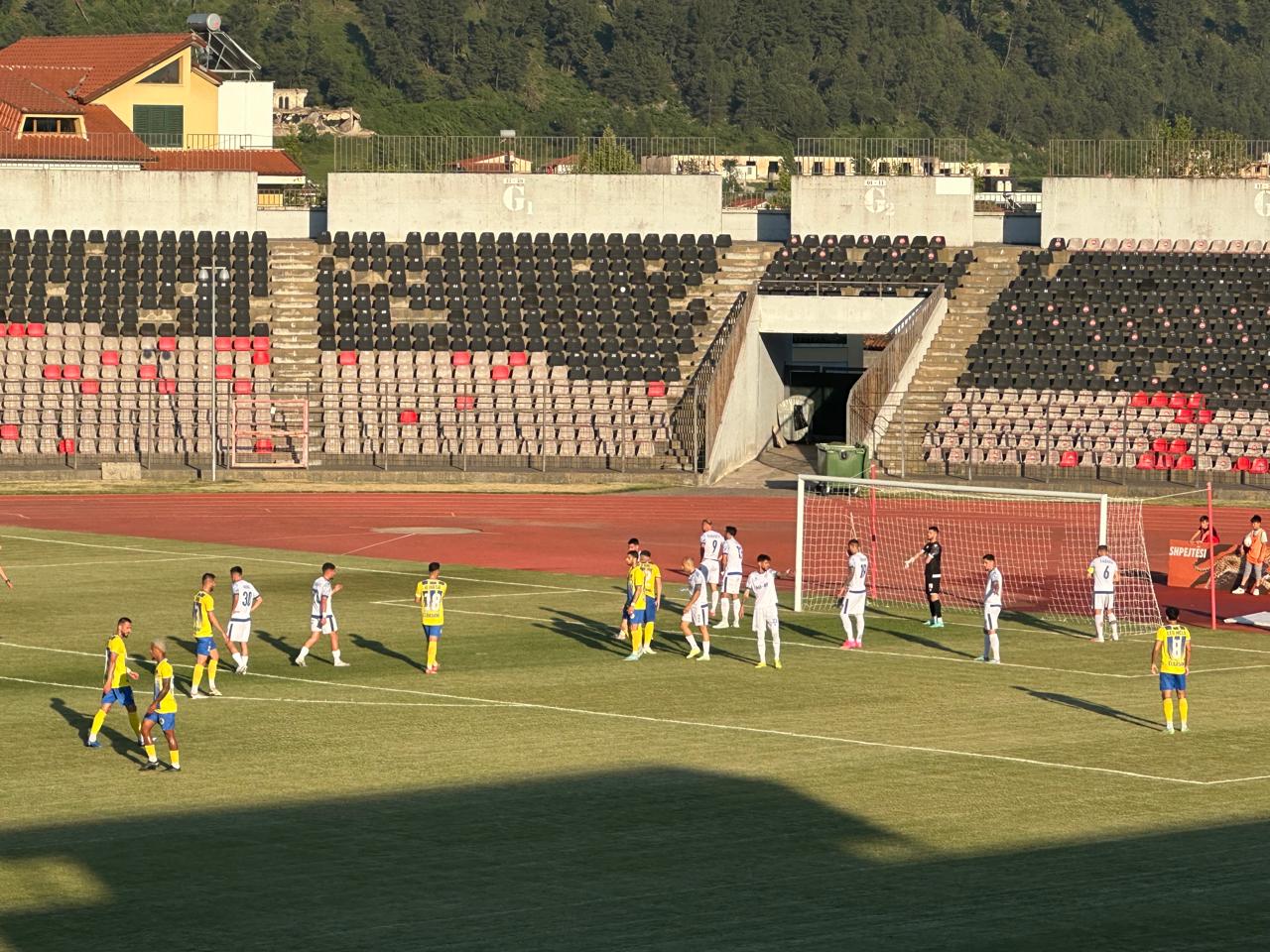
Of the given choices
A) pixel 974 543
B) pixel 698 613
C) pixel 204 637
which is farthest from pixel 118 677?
pixel 974 543

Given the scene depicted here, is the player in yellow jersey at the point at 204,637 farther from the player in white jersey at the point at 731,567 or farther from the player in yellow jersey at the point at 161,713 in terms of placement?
the player in white jersey at the point at 731,567

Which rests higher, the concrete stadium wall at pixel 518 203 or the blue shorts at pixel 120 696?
the concrete stadium wall at pixel 518 203

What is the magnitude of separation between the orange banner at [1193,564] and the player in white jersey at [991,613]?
8.94m

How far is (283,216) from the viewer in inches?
2694

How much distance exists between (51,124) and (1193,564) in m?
59.9

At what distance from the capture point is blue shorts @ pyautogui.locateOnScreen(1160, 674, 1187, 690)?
2700cm

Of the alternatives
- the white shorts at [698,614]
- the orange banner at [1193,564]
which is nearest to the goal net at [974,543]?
the orange banner at [1193,564]

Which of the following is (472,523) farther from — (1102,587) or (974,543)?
(1102,587)

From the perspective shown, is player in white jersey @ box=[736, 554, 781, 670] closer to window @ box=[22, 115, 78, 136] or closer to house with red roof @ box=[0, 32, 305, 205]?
house with red roof @ box=[0, 32, 305, 205]

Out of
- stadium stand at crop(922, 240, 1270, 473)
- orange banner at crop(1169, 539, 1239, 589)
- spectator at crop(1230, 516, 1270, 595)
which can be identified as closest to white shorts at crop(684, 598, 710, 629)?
spectator at crop(1230, 516, 1270, 595)

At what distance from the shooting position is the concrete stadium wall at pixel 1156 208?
65.6 meters

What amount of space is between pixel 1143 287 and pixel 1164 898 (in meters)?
44.6

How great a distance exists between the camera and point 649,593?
32.7 metres

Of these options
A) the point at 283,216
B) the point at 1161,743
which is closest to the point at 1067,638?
the point at 1161,743
